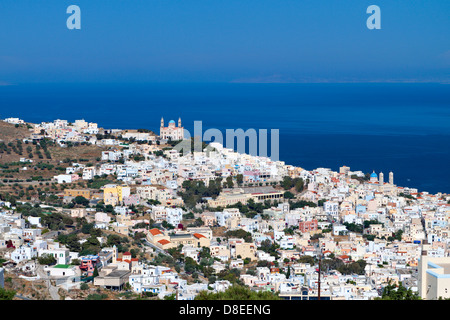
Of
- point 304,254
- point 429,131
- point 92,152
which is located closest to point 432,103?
point 429,131

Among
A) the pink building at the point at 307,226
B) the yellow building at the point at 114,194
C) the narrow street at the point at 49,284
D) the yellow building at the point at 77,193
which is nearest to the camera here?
the narrow street at the point at 49,284

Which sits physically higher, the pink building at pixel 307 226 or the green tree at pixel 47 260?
the pink building at pixel 307 226

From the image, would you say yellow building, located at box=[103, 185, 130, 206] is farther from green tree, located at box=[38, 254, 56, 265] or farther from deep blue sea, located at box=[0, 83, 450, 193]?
deep blue sea, located at box=[0, 83, 450, 193]

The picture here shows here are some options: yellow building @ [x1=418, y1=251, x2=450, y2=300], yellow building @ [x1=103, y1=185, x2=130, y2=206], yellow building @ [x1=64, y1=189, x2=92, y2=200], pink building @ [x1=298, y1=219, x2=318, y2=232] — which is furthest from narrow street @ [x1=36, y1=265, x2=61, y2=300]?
pink building @ [x1=298, y1=219, x2=318, y2=232]

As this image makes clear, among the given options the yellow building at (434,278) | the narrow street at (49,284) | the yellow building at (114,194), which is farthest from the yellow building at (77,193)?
the yellow building at (434,278)

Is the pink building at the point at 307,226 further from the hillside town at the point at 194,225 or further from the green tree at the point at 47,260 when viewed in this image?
the green tree at the point at 47,260
